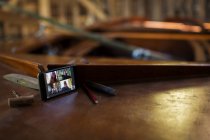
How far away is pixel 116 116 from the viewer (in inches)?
29.3

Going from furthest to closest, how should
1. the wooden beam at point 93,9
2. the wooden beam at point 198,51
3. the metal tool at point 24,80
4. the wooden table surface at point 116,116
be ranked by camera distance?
the wooden beam at point 93,9, the wooden beam at point 198,51, the metal tool at point 24,80, the wooden table surface at point 116,116

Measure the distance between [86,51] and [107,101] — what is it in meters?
1.92

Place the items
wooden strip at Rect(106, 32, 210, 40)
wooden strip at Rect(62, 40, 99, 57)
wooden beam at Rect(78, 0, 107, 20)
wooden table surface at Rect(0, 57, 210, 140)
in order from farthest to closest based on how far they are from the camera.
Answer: wooden beam at Rect(78, 0, 107, 20)
wooden strip at Rect(62, 40, 99, 57)
wooden strip at Rect(106, 32, 210, 40)
wooden table surface at Rect(0, 57, 210, 140)

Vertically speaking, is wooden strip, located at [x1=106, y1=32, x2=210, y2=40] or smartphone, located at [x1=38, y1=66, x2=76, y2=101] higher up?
smartphone, located at [x1=38, y1=66, x2=76, y2=101]

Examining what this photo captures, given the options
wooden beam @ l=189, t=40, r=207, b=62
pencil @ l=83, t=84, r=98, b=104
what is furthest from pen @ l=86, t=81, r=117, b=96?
wooden beam @ l=189, t=40, r=207, b=62

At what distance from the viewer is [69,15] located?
6.17 metres

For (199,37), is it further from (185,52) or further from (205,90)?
(205,90)

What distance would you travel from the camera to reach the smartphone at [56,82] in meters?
0.81

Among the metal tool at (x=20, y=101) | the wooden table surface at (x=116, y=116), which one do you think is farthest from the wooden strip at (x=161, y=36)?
the metal tool at (x=20, y=101)

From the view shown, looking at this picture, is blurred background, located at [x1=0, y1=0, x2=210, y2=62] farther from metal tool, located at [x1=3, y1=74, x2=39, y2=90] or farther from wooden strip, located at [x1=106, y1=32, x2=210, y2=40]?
metal tool, located at [x1=3, y1=74, x2=39, y2=90]

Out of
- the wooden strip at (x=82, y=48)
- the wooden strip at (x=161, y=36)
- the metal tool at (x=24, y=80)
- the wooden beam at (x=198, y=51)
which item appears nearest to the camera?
the metal tool at (x=24, y=80)

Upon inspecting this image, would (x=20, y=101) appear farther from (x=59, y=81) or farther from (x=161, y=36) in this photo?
(x=161, y=36)

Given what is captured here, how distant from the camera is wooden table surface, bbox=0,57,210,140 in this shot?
0.64 m

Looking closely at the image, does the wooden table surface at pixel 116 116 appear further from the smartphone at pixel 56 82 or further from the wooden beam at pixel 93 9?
the wooden beam at pixel 93 9
